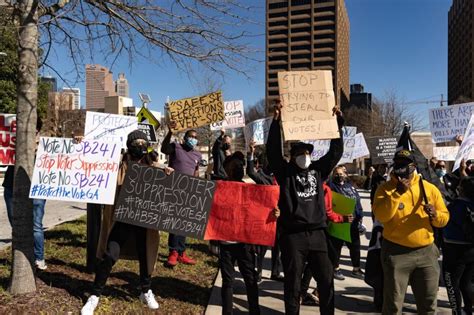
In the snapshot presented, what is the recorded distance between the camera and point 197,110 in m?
7.17

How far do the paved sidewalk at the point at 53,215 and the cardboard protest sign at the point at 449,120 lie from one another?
8000mm

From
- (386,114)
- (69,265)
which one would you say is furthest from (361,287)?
(386,114)

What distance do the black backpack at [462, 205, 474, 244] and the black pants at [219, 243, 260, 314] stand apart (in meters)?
2.17

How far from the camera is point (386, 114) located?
3922cm

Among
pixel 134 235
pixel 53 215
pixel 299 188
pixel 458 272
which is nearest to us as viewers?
pixel 299 188

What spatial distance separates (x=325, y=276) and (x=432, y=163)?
287 inches

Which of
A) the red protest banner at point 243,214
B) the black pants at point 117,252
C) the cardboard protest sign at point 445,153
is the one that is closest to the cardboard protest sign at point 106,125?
the black pants at point 117,252

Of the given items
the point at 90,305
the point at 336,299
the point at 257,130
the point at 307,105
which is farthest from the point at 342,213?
the point at 257,130

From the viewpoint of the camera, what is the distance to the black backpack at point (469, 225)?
4.22 metres

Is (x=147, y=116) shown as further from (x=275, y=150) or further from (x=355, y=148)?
(x=275, y=150)

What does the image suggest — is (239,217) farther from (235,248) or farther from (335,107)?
(335,107)

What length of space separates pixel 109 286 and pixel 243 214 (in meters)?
2.02

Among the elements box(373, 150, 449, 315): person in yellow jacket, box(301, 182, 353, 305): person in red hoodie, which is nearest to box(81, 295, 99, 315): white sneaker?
box(301, 182, 353, 305): person in red hoodie

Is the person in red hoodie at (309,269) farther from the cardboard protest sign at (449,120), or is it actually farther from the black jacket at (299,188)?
the cardboard protest sign at (449,120)
